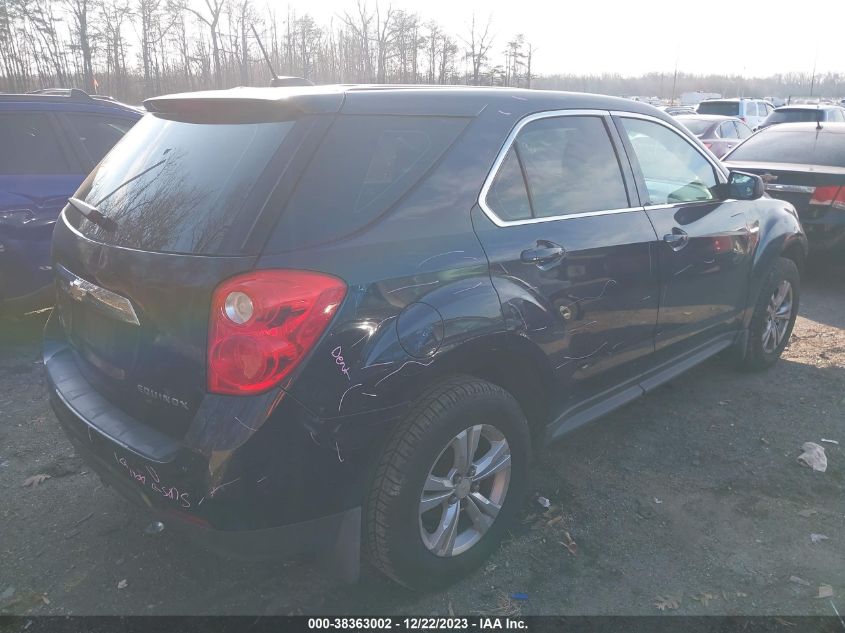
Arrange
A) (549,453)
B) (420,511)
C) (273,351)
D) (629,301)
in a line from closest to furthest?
(273,351), (420,511), (629,301), (549,453)

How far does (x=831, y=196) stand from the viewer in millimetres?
6352

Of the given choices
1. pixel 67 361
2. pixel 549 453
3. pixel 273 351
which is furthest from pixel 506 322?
pixel 67 361

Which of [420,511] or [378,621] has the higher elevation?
[420,511]

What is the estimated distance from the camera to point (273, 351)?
1.93 metres

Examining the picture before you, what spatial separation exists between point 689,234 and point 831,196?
382cm

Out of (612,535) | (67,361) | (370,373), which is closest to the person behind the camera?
(370,373)

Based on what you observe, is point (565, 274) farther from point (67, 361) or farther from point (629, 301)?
point (67, 361)

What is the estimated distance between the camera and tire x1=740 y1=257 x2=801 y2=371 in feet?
14.6

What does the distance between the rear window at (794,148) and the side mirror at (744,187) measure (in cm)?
334

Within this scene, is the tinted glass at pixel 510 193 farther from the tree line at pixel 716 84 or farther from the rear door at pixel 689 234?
the tree line at pixel 716 84

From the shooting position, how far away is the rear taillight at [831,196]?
6324 millimetres

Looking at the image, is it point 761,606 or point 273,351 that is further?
point 761,606

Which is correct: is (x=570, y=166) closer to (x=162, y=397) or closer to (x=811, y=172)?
(x=162, y=397)

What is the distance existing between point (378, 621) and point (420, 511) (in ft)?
1.51
